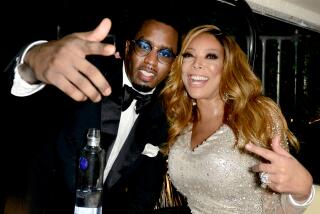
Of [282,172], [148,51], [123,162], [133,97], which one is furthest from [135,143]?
[282,172]

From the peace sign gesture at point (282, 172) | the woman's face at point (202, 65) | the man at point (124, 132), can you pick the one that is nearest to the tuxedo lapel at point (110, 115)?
the man at point (124, 132)

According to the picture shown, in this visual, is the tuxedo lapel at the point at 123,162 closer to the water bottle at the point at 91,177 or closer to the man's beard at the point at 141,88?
the water bottle at the point at 91,177

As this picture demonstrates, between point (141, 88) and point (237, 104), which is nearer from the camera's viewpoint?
point (141, 88)

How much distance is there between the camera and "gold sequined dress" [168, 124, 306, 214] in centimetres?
171

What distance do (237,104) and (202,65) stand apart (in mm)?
308

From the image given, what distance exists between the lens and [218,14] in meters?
2.95

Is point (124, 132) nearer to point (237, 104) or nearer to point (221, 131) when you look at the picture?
point (221, 131)

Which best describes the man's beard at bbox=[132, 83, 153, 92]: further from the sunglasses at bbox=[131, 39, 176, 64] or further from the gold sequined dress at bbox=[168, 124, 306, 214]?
the gold sequined dress at bbox=[168, 124, 306, 214]

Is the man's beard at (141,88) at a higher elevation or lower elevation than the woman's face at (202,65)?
lower

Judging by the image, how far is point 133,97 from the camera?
64.4 inches

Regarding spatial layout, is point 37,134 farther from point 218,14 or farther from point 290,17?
point 290,17

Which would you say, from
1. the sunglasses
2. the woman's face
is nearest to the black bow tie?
the sunglasses

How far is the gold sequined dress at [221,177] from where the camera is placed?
1714mm

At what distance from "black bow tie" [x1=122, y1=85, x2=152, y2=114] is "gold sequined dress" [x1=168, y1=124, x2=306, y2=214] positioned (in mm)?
368
